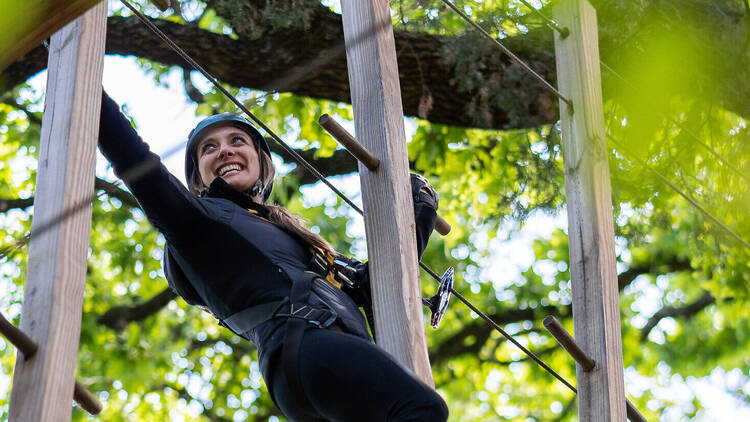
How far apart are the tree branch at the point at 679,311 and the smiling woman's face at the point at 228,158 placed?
6.64 m

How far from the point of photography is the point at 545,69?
4.91 m

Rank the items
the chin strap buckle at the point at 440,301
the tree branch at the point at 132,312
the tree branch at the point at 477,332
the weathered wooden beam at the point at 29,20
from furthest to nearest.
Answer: the tree branch at the point at 477,332 < the tree branch at the point at 132,312 < the chin strap buckle at the point at 440,301 < the weathered wooden beam at the point at 29,20

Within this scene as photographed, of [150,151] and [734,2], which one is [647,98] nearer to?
[150,151]

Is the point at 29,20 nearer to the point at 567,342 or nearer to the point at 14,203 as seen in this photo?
the point at 567,342

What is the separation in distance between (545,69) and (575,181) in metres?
2.12

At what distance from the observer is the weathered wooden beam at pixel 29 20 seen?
1.13 m

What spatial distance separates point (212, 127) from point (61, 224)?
38.0 inches

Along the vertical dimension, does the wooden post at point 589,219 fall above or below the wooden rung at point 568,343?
above

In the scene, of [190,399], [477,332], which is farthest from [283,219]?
[477,332]

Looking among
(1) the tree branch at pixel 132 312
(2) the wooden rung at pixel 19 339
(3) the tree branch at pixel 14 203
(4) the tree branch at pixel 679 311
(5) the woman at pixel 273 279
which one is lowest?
(2) the wooden rung at pixel 19 339

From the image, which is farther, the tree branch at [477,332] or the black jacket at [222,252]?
the tree branch at [477,332]

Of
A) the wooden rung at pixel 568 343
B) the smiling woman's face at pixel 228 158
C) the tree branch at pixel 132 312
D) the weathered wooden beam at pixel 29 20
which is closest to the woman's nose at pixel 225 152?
the smiling woman's face at pixel 228 158

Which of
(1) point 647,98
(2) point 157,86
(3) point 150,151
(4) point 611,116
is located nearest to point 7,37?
(3) point 150,151

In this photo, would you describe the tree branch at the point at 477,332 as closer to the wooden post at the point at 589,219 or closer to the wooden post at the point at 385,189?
the wooden post at the point at 589,219
